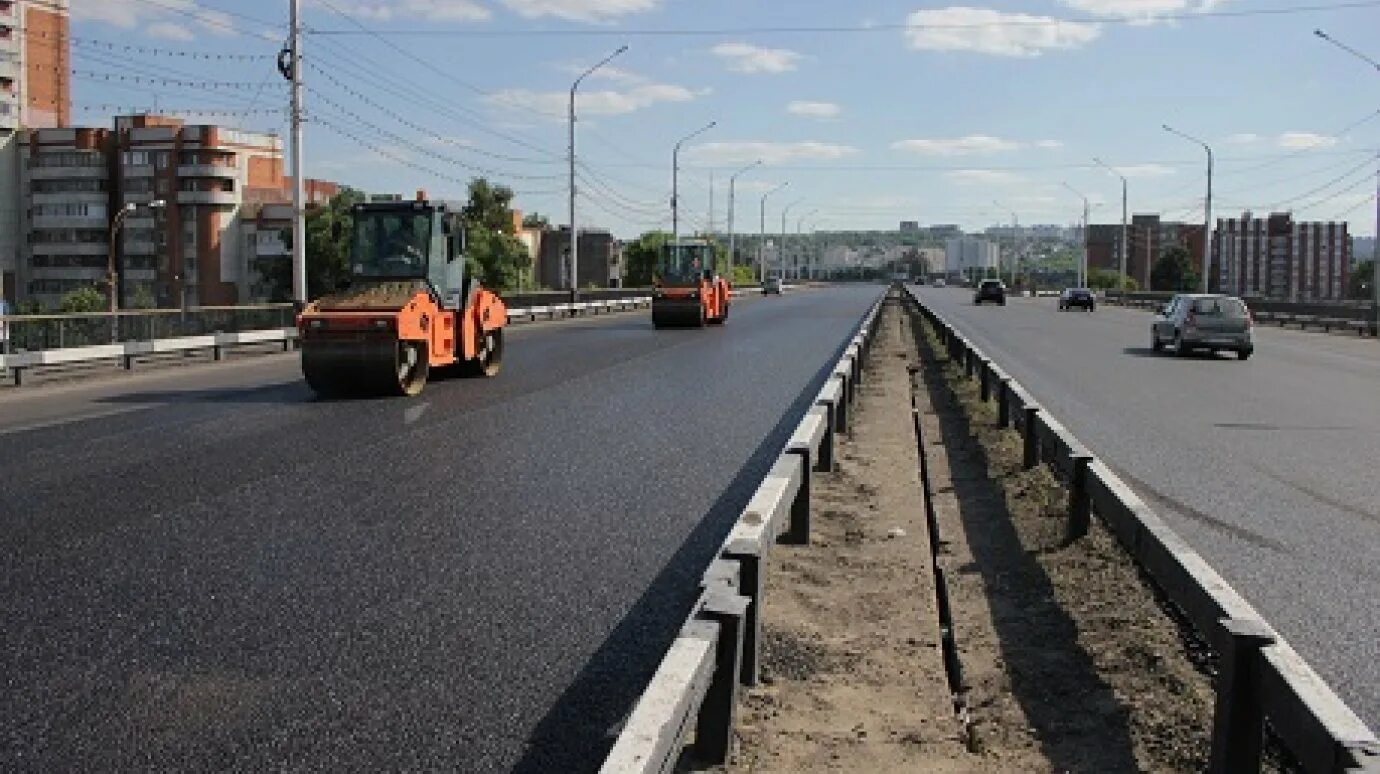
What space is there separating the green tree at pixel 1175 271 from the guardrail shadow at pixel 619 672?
13537 cm

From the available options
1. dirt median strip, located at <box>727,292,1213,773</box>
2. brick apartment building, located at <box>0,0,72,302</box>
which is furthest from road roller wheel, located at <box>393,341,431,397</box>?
brick apartment building, located at <box>0,0,72,302</box>

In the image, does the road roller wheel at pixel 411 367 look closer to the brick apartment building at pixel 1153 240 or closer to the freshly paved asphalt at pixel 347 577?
the freshly paved asphalt at pixel 347 577

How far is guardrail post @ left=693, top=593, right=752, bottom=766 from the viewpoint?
15.0 feet

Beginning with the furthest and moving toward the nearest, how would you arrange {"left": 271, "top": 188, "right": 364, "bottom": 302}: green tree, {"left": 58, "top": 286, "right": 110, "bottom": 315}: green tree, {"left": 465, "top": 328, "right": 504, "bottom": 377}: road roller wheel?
1. {"left": 58, "top": 286, "right": 110, "bottom": 315}: green tree
2. {"left": 465, "top": 328, "right": 504, "bottom": 377}: road roller wheel
3. {"left": 271, "top": 188, "right": 364, "bottom": 302}: green tree

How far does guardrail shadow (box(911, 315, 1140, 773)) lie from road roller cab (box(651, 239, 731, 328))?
2856 cm

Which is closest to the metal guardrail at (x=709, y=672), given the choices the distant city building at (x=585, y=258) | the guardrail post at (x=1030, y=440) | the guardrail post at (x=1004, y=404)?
the guardrail post at (x=1030, y=440)

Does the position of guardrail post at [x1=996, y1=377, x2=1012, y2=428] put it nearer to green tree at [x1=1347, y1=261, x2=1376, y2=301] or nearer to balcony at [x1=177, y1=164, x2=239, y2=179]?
balcony at [x1=177, y1=164, x2=239, y2=179]

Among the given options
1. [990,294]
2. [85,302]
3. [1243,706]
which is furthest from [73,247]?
[1243,706]

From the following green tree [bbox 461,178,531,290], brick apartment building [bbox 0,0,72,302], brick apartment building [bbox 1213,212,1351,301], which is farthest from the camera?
brick apartment building [bbox 1213,212,1351,301]

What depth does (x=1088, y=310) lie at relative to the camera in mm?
69875

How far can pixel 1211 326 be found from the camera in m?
29.0

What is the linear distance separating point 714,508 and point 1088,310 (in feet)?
210

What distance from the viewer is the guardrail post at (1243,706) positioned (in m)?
4.13

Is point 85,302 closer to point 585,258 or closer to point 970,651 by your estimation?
point 970,651
